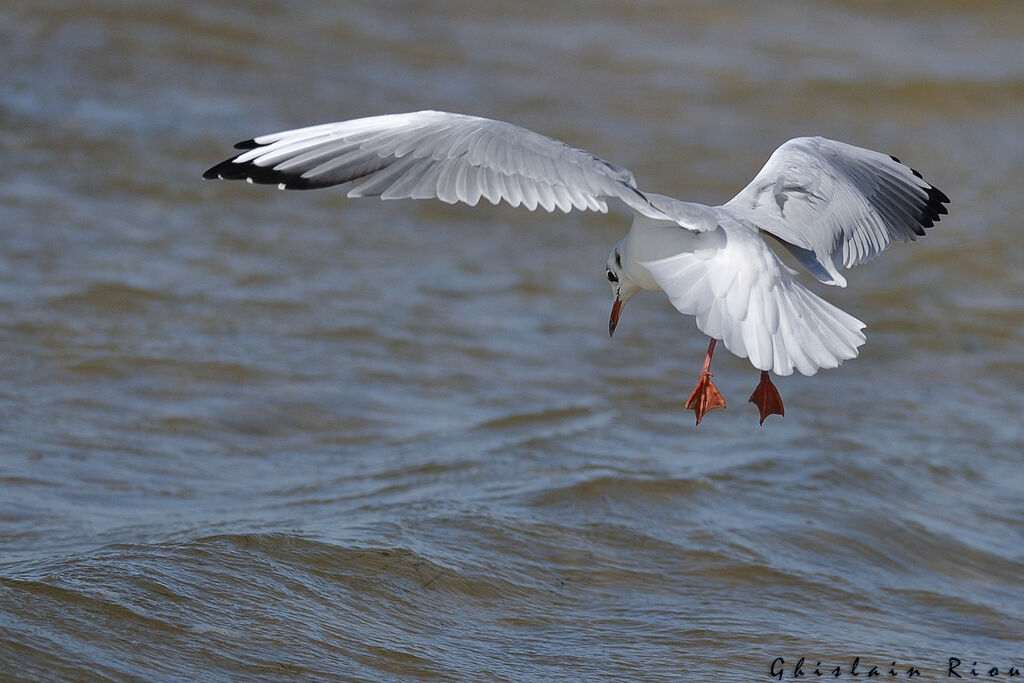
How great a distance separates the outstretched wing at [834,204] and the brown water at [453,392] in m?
1.13

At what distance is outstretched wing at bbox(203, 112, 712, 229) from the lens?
411cm

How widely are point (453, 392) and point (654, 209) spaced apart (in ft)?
8.59

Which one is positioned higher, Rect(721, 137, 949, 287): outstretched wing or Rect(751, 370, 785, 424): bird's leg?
Rect(721, 137, 949, 287): outstretched wing

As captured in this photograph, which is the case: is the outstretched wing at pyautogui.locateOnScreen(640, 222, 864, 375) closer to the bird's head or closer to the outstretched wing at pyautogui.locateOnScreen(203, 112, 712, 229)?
the outstretched wing at pyautogui.locateOnScreen(203, 112, 712, 229)

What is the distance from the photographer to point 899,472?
5.88 metres

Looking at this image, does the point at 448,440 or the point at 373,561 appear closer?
the point at 373,561

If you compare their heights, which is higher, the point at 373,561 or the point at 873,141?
the point at 873,141

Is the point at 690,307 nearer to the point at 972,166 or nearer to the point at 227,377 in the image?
the point at 227,377


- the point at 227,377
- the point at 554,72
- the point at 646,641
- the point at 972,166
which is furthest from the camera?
the point at 554,72

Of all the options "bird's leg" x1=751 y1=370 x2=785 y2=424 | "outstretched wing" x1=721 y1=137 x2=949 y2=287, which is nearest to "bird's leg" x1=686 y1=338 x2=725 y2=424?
"bird's leg" x1=751 y1=370 x2=785 y2=424

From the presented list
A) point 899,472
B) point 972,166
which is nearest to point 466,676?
point 899,472

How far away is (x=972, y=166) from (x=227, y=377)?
20.5ft

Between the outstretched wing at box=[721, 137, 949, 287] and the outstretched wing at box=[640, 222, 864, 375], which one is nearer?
the outstretched wing at box=[640, 222, 864, 375]

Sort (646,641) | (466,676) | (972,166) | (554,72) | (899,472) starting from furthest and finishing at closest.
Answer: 1. (554,72)
2. (972,166)
3. (899,472)
4. (646,641)
5. (466,676)
